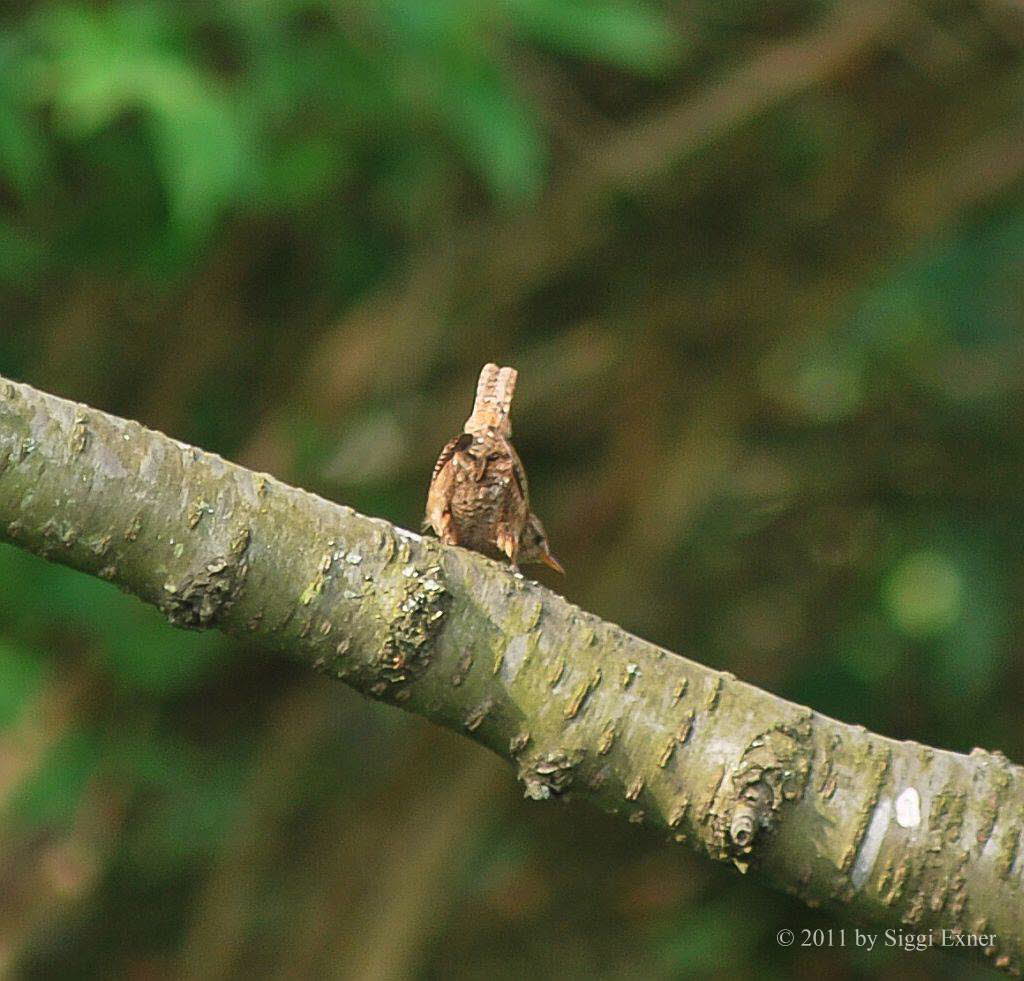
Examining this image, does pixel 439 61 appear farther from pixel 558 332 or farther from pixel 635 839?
pixel 635 839

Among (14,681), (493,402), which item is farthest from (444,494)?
(14,681)

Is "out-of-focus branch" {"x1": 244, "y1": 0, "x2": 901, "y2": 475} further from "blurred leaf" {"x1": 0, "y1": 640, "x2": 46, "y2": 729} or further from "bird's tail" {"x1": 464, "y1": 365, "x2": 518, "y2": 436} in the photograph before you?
"bird's tail" {"x1": 464, "y1": 365, "x2": 518, "y2": 436}

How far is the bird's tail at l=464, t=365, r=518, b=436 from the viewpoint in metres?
2.13

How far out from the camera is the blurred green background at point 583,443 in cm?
481

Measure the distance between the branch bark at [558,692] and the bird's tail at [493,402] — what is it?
0.35m

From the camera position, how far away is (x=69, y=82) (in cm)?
316

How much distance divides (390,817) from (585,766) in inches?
127

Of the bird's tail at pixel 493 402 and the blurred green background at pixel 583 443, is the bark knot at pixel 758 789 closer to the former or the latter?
the bird's tail at pixel 493 402

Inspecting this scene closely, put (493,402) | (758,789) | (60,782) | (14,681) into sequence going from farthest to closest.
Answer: (60,782)
(14,681)
(493,402)
(758,789)

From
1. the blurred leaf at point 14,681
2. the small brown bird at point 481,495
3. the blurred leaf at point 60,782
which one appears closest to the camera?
the small brown bird at point 481,495

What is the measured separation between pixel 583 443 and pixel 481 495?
334cm

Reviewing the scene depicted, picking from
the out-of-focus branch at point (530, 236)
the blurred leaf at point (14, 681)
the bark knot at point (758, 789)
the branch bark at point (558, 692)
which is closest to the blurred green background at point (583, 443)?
the out-of-focus branch at point (530, 236)

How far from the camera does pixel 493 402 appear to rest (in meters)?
2.16

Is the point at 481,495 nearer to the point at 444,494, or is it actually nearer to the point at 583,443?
the point at 444,494
